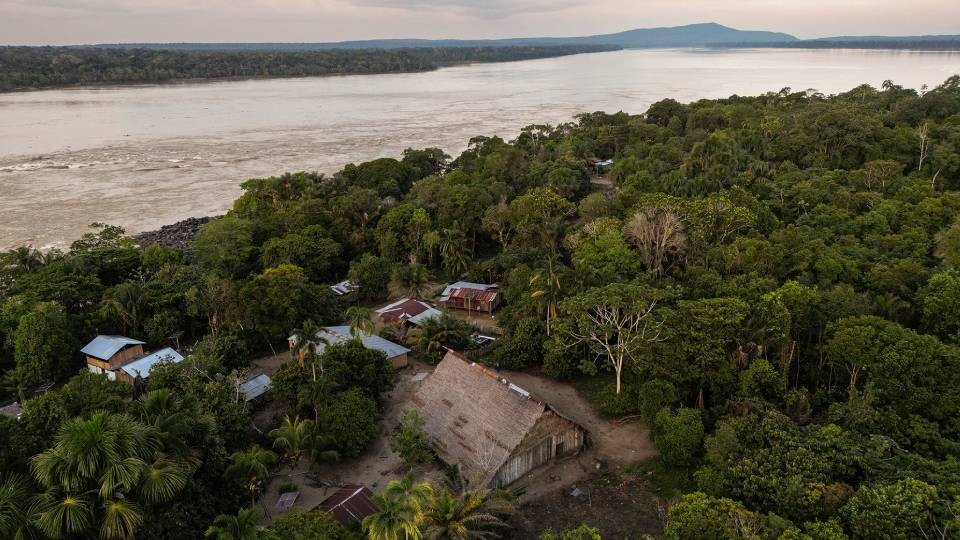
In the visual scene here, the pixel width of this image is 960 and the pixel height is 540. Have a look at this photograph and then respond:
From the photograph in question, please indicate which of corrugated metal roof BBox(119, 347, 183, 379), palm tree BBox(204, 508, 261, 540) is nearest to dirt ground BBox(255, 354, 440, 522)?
palm tree BBox(204, 508, 261, 540)


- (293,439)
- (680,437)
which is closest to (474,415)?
(293,439)

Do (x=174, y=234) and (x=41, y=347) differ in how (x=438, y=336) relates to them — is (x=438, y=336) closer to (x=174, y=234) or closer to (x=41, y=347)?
(x=41, y=347)

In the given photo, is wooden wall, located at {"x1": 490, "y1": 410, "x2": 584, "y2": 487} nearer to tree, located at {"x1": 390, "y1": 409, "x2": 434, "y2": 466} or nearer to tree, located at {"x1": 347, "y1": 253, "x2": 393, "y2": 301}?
tree, located at {"x1": 390, "y1": 409, "x2": 434, "y2": 466}

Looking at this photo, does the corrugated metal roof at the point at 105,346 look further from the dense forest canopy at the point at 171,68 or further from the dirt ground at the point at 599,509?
the dense forest canopy at the point at 171,68

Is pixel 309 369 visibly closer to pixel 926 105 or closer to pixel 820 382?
pixel 820 382

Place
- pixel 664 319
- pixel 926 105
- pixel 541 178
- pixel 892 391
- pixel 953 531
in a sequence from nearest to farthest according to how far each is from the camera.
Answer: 1. pixel 953 531
2. pixel 892 391
3. pixel 664 319
4. pixel 541 178
5. pixel 926 105

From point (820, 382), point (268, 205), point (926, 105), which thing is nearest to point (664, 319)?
point (820, 382)

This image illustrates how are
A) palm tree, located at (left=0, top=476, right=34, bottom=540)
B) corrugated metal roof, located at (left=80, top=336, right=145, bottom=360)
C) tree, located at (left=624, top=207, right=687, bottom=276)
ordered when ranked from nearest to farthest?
palm tree, located at (left=0, top=476, right=34, bottom=540) → corrugated metal roof, located at (left=80, top=336, right=145, bottom=360) → tree, located at (left=624, top=207, right=687, bottom=276)
